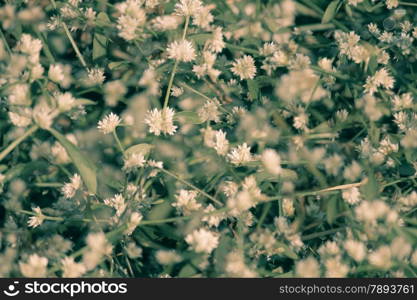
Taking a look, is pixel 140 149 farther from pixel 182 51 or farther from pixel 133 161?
pixel 182 51

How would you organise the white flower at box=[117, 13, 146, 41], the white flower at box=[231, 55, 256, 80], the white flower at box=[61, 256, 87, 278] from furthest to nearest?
the white flower at box=[231, 55, 256, 80] < the white flower at box=[117, 13, 146, 41] < the white flower at box=[61, 256, 87, 278]

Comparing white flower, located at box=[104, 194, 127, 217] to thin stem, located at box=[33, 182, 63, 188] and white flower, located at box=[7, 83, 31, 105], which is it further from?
white flower, located at box=[7, 83, 31, 105]

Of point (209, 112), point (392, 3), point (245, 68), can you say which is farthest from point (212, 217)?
point (392, 3)

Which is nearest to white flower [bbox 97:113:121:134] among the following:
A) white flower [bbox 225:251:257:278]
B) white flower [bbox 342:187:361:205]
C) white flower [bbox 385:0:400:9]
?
white flower [bbox 225:251:257:278]

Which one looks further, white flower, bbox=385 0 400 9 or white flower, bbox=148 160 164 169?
white flower, bbox=385 0 400 9

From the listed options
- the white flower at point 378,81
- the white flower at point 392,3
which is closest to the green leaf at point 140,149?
the white flower at point 378,81

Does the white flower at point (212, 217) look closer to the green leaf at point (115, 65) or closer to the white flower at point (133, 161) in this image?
the white flower at point (133, 161)
